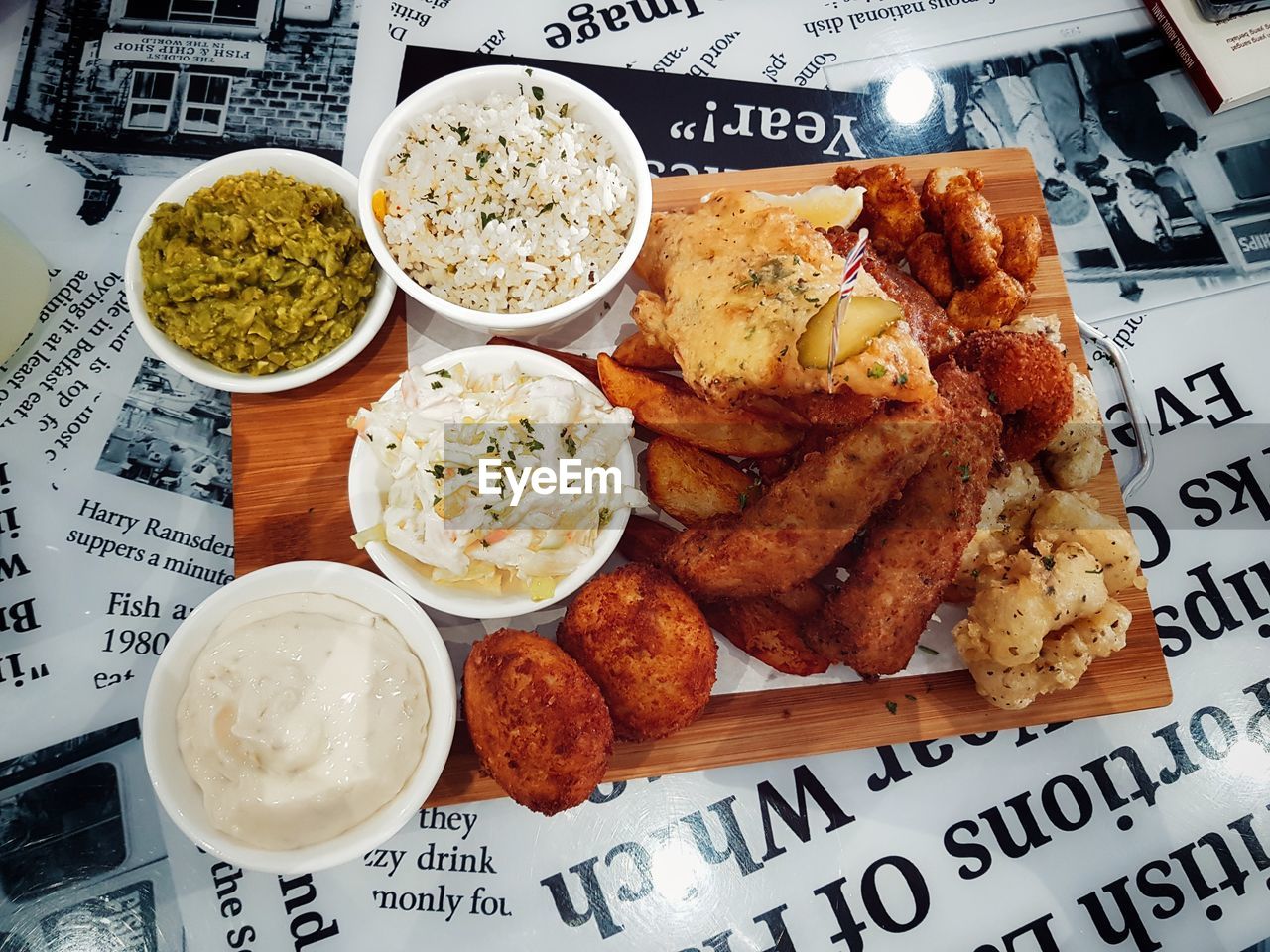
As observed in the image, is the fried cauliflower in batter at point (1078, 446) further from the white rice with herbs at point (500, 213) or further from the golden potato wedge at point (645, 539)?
the white rice with herbs at point (500, 213)

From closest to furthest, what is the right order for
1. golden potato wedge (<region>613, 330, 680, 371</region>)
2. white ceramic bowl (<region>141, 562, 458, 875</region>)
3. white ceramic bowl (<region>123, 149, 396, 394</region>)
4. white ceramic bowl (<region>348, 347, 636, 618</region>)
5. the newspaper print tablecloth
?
1. white ceramic bowl (<region>141, 562, 458, 875</region>)
2. white ceramic bowl (<region>348, 347, 636, 618</region>)
3. white ceramic bowl (<region>123, 149, 396, 394</region>)
4. golden potato wedge (<region>613, 330, 680, 371</region>)
5. the newspaper print tablecloth

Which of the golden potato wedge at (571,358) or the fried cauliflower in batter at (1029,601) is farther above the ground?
the fried cauliflower in batter at (1029,601)

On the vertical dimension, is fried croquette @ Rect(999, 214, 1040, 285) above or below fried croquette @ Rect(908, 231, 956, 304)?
above

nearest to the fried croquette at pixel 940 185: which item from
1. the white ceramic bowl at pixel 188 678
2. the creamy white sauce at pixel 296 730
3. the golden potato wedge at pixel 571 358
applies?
the golden potato wedge at pixel 571 358

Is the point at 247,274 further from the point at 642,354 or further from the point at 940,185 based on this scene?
the point at 940,185

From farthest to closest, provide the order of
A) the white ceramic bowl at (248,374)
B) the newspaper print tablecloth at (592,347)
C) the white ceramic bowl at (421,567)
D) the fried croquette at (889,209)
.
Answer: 1. the fried croquette at (889,209)
2. the newspaper print tablecloth at (592,347)
3. the white ceramic bowl at (248,374)
4. the white ceramic bowl at (421,567)

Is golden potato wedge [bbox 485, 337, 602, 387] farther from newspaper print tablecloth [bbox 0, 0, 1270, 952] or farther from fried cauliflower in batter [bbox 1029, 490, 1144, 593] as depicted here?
fried cauliflower in batter [bbox 1029, 490, 1144, 593]

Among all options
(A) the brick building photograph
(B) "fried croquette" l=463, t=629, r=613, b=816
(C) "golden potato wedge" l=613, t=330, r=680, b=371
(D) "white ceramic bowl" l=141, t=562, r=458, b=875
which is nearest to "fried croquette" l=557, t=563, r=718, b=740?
(B) "fried croquette" l=463, t=629, r=613, b=816
